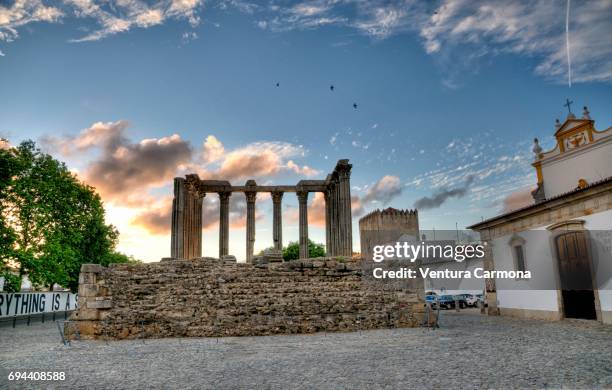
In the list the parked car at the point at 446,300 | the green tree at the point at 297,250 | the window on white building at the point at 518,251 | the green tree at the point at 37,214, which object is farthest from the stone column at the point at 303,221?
the green tree at the point at 297,250

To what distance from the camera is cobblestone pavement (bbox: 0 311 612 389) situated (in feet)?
18.6

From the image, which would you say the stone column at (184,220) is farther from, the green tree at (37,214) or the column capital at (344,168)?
the column capital at (344,168)

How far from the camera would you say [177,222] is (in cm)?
2283

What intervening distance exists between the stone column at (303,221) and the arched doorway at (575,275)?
14046 mm

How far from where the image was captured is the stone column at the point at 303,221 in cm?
2589

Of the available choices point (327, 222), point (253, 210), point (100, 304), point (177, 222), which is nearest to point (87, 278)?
point (100, 304)

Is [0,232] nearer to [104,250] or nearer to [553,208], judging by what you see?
[104,250]

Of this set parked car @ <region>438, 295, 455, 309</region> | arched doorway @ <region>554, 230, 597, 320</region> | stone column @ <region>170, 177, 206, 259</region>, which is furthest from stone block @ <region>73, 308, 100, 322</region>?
parked car @ <region>438, 295, 455, 309</region>

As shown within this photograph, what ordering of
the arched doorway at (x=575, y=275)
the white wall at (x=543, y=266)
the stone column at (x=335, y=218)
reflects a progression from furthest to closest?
the stone column at (x=335, y=218)
the arched doorway at (x=575, y=275)
the white wall at (x=543, y=266)

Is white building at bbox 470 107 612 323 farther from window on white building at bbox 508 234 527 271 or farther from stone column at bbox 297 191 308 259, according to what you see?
stone column at bbox 297 191 308 259

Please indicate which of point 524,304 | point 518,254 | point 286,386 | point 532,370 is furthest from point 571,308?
point 286,386

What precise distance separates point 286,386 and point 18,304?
70.0ft

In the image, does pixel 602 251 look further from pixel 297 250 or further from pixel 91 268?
pixel 297 250

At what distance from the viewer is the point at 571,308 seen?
1559cm
